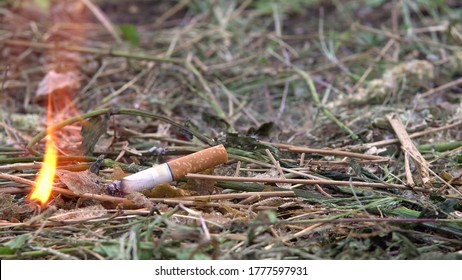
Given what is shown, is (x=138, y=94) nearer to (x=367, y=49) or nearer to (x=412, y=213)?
(x=367, y=49)

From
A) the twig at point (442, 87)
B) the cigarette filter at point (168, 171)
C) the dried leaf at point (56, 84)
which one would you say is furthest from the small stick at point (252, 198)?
the dried leaf at point (56, 84)

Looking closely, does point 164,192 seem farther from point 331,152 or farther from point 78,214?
point 331,152

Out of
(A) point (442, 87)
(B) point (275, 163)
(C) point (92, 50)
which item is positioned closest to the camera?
(B) point (275, 163)

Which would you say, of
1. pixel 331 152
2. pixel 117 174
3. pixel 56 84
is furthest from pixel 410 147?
pixel 56 84

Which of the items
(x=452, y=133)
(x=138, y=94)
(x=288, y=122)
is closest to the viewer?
(x=452, y=133)

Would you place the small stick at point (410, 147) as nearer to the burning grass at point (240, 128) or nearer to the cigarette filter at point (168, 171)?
the burning grass at point (240, 128)
